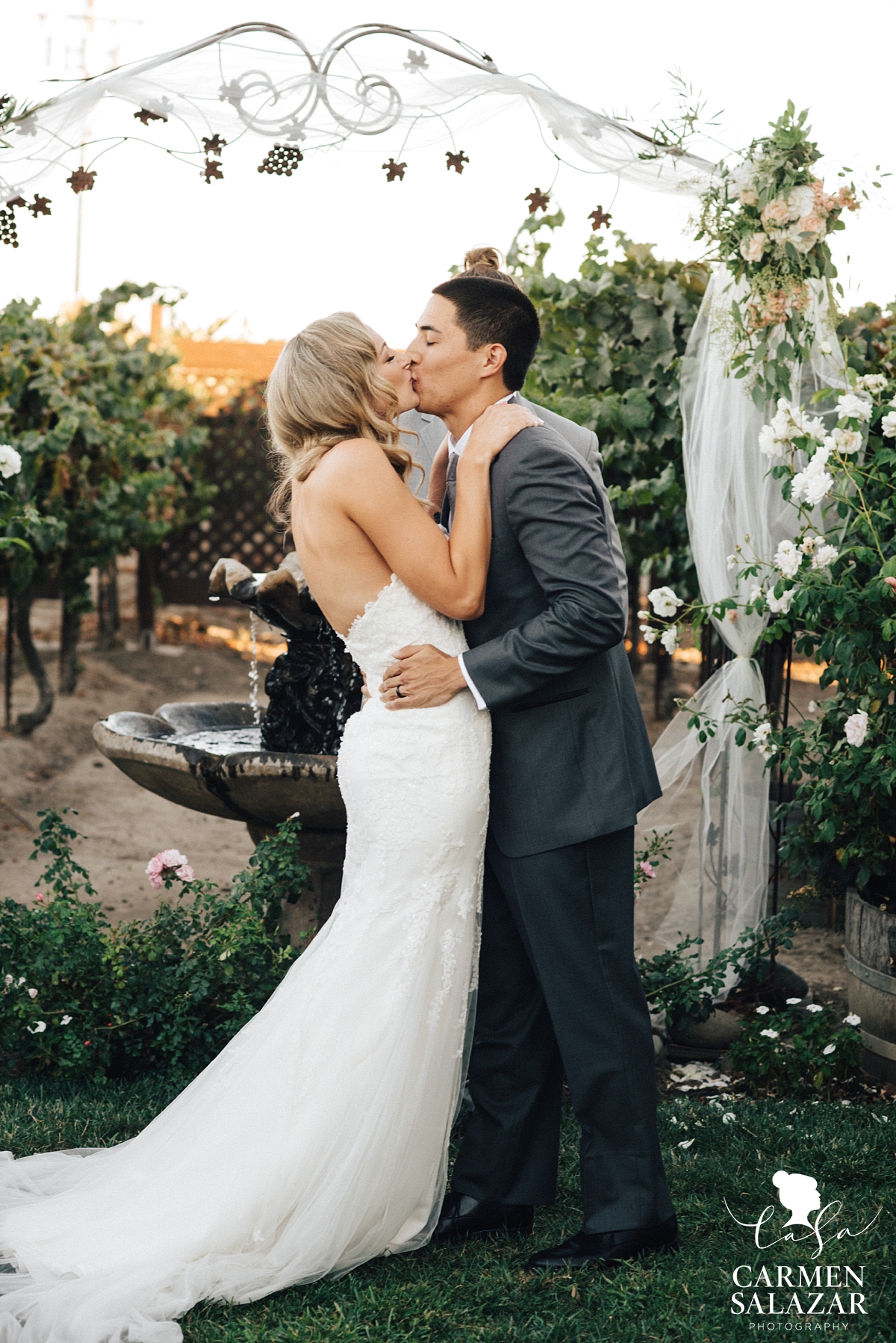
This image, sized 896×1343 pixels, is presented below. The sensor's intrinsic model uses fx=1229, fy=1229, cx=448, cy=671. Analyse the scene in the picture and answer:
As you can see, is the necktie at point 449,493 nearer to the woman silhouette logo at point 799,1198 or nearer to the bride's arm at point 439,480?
the bride's arm at point 439,480

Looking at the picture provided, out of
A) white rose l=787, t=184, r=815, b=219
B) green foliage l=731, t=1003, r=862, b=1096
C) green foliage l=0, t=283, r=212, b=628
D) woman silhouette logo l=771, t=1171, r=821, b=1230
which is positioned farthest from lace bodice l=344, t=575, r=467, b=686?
green foliage l=0, t=283, r=212, b=628

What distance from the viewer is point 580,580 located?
2314mm

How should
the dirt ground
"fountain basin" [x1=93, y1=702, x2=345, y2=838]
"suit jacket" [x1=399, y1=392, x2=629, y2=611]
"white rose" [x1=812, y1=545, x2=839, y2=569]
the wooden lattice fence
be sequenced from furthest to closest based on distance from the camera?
the wooden lattice fence, the dirt ground, "fountain basin" [x1=93, y1=702, x2=345, y2=838], "white rose" [x1=812, y1=545, x2=839, y2=569], "suit jacket" [x1=399, y1=392, x2=629, y2=611]

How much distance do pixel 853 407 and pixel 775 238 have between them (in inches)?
22.9

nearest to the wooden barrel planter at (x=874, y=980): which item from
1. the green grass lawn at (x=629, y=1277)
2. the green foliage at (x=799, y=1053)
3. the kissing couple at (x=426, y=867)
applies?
the green foliage at (x=799, y=1053)

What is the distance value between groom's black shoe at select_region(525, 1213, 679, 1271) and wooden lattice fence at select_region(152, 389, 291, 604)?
8256 mm

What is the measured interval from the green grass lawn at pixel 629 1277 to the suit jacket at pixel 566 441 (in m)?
1.33

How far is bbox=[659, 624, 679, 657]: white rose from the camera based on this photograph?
140 inches

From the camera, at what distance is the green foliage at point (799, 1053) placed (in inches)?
135

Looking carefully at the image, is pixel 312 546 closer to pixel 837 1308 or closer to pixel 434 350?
pixel 434 350

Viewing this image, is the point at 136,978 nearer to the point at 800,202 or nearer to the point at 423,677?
the point at 423,677

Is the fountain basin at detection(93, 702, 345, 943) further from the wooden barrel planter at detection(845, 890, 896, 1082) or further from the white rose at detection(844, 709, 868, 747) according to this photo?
the wooden barrel planter at detection(845, 890, 896, 1082)

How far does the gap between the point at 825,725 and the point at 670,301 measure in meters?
1.89

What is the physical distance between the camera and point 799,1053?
3.46 metres
